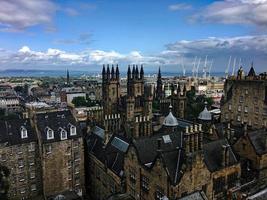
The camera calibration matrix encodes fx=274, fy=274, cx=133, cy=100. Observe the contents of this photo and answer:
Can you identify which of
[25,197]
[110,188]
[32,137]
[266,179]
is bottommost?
[25,197]

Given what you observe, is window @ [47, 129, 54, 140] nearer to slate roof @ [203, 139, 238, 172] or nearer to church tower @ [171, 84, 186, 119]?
slate roof @ [203, 139, 238, 172]

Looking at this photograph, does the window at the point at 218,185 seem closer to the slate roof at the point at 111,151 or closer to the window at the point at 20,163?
the slate roof at the point at 111,151

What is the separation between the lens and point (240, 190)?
114 feet

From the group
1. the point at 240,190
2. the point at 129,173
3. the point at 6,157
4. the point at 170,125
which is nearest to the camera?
the point at 240,190

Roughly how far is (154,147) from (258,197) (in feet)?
56.1

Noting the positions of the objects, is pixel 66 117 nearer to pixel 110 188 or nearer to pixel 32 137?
pixel 32 137

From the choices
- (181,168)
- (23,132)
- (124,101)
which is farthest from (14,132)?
(181,168)

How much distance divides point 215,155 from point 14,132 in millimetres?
33680

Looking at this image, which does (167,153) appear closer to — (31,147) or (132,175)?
(132,175)

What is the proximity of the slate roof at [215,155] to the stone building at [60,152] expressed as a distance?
78.7ft

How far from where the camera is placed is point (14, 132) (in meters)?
47.8

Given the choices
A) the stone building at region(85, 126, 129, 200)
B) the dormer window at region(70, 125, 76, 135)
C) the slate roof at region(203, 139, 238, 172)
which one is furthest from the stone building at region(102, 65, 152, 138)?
the slate roof at region(203, 139, 238, 172)

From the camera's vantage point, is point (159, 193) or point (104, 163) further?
point (104, 163)

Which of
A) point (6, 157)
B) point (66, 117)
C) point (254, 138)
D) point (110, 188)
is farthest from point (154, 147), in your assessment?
point (6, 157)
